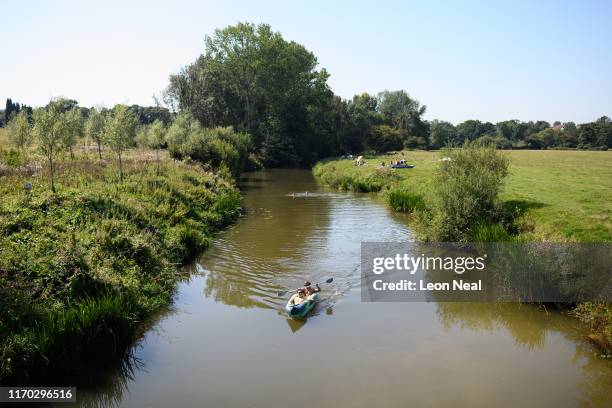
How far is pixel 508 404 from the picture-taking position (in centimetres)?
1075

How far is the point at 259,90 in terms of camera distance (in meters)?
84.3

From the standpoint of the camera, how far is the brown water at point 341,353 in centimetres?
1108

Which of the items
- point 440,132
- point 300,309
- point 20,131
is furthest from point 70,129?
point 440,132

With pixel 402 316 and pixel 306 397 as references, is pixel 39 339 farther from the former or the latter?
pixel 402 316

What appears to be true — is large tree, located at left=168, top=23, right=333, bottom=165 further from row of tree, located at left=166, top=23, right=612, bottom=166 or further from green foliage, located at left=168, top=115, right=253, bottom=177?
green foliage, located at left=168, top=115, right=253, bottom=177

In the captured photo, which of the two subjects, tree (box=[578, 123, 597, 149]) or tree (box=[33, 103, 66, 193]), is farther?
tree (box=[578, 123, 597, 149])

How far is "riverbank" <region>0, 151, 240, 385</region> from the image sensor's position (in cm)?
1116

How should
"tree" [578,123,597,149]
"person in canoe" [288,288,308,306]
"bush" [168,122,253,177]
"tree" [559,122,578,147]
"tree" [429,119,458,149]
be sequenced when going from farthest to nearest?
"tree" [429,119,458,149] < "tree" [559,122,578,147] < "tree" [578,123,597,149] < "bush" [168,122,253,177] < "person in canoe" [288,288,308,306]

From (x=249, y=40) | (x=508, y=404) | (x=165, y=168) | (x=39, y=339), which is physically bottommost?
(x=508, y=404)

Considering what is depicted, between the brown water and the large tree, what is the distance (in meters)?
66.9

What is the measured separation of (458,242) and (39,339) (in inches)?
702

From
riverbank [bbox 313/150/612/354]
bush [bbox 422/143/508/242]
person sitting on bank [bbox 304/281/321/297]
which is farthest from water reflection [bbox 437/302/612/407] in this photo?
bush [bbox 422/143/508/242]

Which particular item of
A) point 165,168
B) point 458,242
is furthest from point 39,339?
point 165,168

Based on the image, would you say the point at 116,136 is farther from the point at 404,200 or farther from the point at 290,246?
the point at 404,200
